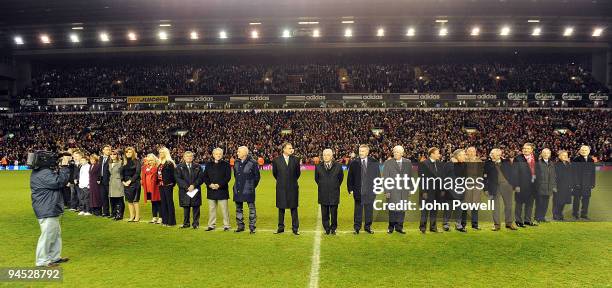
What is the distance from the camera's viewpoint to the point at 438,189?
9.86m

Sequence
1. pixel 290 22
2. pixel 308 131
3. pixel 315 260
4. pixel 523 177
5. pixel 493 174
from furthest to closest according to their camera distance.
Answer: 1. pixel 290 22
2. pixel 308 131
3. pixel 523 177
4. pixel 493 174
5. pixel 315 260

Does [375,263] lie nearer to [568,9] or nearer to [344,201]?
[344,201]

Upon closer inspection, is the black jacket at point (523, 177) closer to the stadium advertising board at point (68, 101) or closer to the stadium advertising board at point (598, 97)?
the stadium advertising board at point (598, 97)

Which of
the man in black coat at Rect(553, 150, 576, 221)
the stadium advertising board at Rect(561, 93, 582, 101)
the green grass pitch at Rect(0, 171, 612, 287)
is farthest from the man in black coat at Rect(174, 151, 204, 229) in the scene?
the stadium advertising board at Rect(561, 93, 582, 101)

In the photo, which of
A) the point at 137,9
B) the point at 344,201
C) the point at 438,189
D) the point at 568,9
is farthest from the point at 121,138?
the point at 568,9

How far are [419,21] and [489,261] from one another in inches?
1490

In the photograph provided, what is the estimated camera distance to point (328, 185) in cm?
936

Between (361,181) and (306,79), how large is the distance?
37.9 m

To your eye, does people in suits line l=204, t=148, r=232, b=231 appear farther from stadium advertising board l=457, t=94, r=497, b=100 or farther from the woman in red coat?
stadium advertising board l=457, t=94, r=497, b=100

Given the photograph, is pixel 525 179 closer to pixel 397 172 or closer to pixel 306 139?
pixel 397 172

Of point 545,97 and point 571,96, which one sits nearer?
point 545,97

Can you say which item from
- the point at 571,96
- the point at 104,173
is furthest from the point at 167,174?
the point at 571,96

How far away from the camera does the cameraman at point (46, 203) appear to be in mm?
6801

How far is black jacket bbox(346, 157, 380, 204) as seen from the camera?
9.51 m
